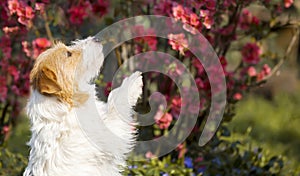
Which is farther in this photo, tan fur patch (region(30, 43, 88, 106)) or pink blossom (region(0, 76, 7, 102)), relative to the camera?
pink blossom (region(0, 76, 7, 102))

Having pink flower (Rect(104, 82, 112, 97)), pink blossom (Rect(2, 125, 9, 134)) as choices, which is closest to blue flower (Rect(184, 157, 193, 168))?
pink flower (Rect(104, 82, 112, 97))

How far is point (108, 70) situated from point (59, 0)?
831 millimetres

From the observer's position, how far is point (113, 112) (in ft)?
14.3

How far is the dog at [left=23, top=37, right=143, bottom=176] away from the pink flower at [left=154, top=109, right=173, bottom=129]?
3.91 feet

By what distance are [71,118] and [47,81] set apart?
1.08 ft

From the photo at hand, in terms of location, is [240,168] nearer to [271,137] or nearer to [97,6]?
[97,6]

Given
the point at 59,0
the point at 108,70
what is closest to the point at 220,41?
the point at 108,70

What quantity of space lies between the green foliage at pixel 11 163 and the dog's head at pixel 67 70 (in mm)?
1566

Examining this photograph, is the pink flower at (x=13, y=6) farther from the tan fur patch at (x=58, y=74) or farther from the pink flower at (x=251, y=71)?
the pink flower at (x=251, y=71)

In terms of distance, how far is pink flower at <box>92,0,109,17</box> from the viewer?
599 cm

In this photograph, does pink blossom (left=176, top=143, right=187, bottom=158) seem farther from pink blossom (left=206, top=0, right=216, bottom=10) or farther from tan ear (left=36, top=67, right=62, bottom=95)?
tan ear (left=36, top=67, right=62, bottom=95)

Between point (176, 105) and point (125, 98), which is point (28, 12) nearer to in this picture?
point (125, 98)

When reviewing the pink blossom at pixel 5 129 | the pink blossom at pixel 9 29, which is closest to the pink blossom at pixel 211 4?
the pink blossom at pixel 9 29

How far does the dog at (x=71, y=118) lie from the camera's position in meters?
4.16
